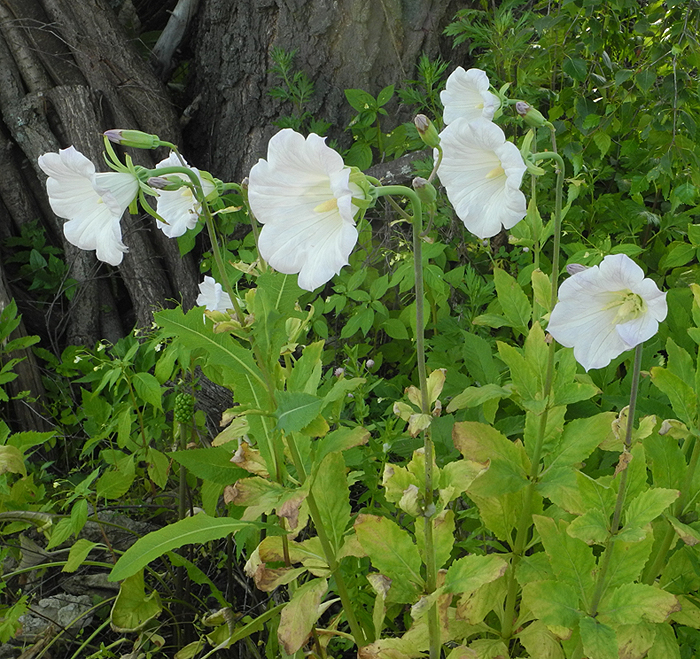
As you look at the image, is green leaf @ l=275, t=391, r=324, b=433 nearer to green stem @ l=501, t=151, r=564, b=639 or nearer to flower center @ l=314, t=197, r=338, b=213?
flower center @ l=314, t=197, r=338, b=213

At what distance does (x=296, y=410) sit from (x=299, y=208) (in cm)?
30

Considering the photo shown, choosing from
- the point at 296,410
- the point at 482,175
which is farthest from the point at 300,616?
the point at 482,175

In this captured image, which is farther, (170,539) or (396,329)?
(396,329)

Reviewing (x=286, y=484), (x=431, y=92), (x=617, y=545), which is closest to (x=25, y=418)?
(x=286, y=484)

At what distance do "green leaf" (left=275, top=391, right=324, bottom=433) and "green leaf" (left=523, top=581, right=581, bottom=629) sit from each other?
45cm

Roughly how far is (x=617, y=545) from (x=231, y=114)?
242 centimetres

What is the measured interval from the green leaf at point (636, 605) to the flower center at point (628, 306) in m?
0.41

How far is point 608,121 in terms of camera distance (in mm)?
2123

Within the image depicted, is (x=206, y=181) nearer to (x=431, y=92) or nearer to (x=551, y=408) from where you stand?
(x=551, y=408)

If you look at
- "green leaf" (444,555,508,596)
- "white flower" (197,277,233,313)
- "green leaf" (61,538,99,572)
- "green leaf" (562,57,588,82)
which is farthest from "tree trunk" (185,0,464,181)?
"green leaf" (444,555,508,596)

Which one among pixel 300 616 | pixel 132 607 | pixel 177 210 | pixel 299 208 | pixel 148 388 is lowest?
pixel 132 607

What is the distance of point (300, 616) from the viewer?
104 cm

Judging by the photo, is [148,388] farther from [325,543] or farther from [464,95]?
[464,95]

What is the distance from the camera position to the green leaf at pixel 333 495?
3.76 ft
